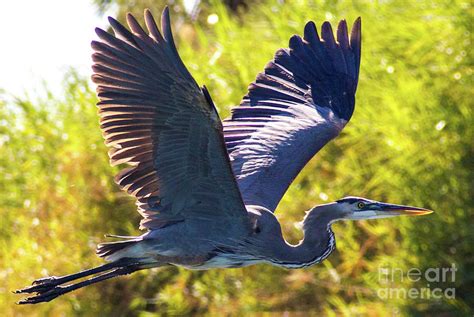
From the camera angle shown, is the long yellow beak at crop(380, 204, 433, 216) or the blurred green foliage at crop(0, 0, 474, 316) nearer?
the long yellow beak at crop(380, 204, 433, 216)

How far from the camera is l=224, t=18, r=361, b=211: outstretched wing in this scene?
6875 millimetres

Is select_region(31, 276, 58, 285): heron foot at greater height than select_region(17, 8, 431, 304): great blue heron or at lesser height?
lesser

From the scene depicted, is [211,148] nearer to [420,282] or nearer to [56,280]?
[56,280]

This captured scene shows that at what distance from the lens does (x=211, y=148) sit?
5730 millimetres

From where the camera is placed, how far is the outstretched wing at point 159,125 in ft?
18.4

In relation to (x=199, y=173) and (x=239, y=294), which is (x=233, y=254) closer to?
(x=199, y=173)

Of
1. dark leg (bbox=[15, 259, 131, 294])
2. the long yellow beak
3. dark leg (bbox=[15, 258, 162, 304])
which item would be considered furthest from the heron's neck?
dark leg (bbox=[15, 259, 131, 294])

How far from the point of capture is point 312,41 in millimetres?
7238

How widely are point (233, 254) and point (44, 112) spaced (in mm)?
4762

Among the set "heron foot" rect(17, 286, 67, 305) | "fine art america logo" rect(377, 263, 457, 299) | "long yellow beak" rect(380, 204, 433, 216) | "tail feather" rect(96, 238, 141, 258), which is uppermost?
"tail feather" rect(96, 238, 141, 258)

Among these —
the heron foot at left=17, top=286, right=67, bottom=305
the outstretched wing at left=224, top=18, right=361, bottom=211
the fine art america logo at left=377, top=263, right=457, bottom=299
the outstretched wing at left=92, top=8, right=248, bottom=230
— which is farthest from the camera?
the fine art america logo at left=377, top=263, right=457, bottom=299

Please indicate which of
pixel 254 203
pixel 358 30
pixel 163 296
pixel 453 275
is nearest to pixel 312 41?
pixel 358 30

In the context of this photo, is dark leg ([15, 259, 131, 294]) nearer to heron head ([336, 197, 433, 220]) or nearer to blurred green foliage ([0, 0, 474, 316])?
heron head ([336, 197, 433, 220])

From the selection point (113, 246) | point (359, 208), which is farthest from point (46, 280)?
point (359, 208)
